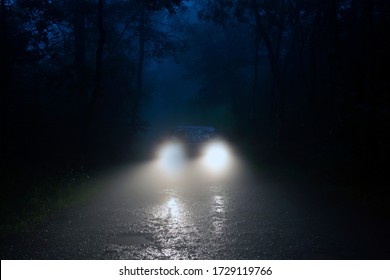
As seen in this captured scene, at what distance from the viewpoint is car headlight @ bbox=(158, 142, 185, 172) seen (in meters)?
17.5

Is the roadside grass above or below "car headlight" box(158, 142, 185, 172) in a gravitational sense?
below

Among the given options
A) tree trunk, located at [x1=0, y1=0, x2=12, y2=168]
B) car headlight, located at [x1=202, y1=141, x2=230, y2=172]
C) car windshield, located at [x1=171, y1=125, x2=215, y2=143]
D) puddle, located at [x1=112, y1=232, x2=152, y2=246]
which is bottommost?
puddle, located at [x1=112, y1=232, x2=152, y2=246]

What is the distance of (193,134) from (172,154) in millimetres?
1701

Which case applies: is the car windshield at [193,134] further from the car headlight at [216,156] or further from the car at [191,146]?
the car headlight at [216,156]

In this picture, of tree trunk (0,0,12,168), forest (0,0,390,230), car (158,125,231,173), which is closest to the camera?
forest (0,0,390,230)

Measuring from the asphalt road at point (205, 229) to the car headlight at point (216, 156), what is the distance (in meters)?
6.40

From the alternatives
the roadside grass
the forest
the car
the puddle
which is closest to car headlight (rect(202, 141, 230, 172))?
the car

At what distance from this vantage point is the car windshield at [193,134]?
18438 millimetres

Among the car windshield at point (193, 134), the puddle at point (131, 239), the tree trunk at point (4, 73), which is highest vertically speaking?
the tree trunk at point (4, 73)

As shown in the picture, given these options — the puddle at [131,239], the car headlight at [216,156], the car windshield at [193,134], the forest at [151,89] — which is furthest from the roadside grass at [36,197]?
the car windshield at [193,134]

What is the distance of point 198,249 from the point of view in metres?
5.51

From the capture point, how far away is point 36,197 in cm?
904

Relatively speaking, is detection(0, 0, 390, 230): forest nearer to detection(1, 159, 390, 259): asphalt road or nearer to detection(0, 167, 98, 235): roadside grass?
detection(0, 167, 98, 235): roadside grass

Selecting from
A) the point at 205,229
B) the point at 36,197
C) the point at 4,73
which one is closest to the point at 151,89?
the point at 4,73
